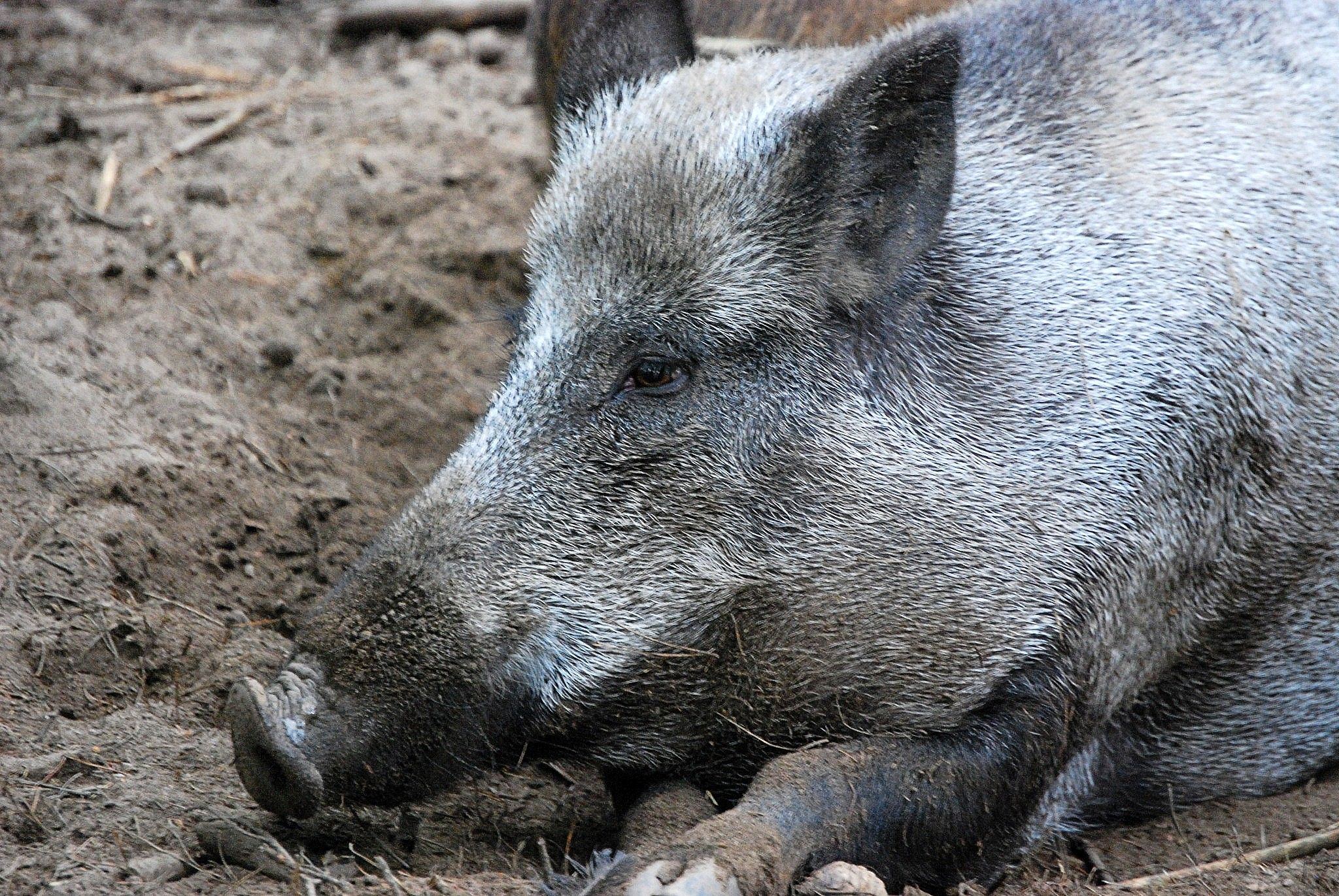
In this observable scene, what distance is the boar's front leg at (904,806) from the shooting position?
2.76m

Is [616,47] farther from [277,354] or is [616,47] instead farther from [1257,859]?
[1257,859]

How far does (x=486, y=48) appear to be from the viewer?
7.36 m

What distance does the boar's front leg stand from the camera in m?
2.76

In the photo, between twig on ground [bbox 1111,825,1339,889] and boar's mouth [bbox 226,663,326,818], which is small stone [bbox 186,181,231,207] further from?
twig on ground [bbox 1111,825,1339,889]

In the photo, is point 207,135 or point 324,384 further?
point 207,135

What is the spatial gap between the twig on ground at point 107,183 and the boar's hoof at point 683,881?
3.78 meters

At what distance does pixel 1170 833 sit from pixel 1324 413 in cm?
112

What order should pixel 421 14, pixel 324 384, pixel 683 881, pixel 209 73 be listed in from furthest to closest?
pixel 421 14 → pixel 209 73 → pixel 324 384 → pixel 683 881

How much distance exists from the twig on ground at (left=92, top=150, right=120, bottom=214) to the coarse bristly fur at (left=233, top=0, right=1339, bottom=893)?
259 centimetres

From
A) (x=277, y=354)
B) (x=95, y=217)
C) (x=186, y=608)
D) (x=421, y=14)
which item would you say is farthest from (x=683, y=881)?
(x=421, y=14)

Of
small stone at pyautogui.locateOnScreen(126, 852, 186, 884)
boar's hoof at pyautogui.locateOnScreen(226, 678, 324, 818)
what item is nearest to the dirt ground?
small stone at pyautogui.locateOnScreen(126, 852, 186, 884)

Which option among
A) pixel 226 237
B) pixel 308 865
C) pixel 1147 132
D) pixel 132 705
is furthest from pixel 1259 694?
pixel 226 237

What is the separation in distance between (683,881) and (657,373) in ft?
3.60

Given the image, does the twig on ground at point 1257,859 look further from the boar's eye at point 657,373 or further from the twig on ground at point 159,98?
the twig on ground at point 159,98
